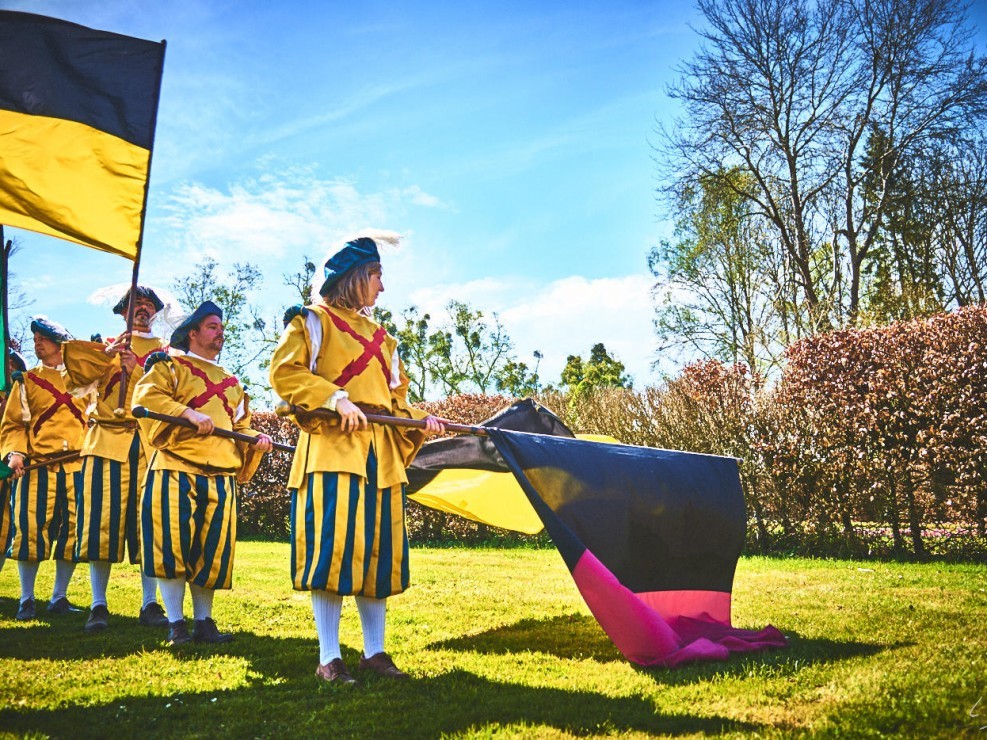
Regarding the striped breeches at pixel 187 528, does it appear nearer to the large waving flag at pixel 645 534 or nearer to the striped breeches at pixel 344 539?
the striped breeches at pixel 344 539

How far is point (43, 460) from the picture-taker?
621 cm

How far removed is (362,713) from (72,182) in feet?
10.7

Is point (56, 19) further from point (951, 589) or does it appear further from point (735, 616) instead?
point (951, 589)

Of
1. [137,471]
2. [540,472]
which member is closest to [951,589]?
[540,472]

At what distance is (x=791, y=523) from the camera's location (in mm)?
9734

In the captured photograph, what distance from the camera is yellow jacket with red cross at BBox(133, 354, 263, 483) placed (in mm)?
4789

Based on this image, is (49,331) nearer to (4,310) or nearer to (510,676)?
(4,310)

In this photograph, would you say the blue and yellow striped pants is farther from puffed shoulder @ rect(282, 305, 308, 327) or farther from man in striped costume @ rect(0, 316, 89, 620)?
puffed shoulder @ rect(282, 305, 308, 327)

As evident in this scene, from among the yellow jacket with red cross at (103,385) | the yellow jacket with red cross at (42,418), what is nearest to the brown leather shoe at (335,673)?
the yellow jacket with red cross at (103,385)

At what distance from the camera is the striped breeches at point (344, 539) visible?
372 cm

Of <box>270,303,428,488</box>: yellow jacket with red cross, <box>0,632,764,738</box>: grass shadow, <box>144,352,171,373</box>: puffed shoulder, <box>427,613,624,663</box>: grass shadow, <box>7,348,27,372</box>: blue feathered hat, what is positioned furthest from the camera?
<box>7,348,27,372</box>: blue feathered hat

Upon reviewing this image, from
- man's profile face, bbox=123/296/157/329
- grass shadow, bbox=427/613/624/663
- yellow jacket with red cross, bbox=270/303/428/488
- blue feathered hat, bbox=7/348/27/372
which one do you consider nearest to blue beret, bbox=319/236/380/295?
yellow jacket with red cross, bbox=270/303/428/488

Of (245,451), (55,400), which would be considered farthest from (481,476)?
(55,400)

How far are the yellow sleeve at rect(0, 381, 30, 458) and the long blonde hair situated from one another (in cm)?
394
